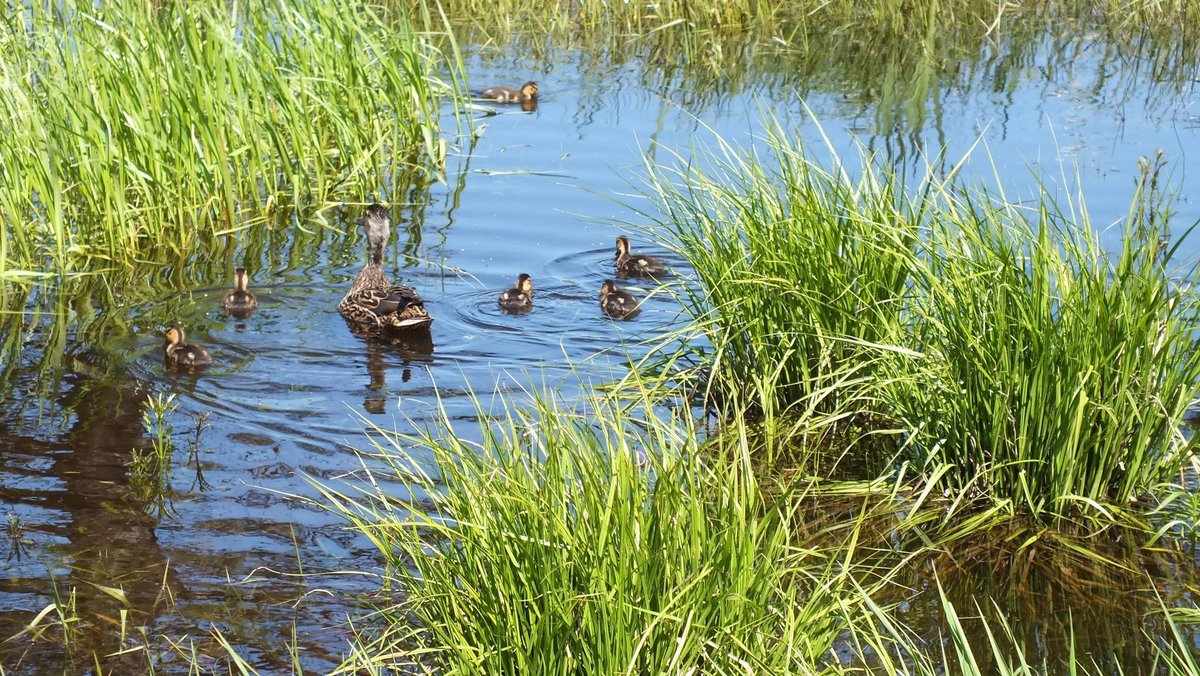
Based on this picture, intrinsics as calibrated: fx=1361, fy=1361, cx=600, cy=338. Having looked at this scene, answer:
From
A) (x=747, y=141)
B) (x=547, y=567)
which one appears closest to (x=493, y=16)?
(x=747, y=141)

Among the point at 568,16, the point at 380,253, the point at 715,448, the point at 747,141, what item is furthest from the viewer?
the point at 568,16

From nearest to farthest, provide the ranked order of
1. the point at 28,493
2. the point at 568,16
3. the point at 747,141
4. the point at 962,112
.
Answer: the point at 28,493, the point at 747,141, the point at 962,112, the point at 568,16

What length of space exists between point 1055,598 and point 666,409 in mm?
2172

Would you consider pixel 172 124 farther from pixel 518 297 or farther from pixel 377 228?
pixel 518 297

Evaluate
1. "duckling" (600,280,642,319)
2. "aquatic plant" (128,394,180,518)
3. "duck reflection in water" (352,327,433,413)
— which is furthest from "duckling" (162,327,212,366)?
"duckling" (600,280,642,319)

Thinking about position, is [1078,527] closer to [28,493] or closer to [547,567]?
[547,567]

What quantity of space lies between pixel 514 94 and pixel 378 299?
233 inches

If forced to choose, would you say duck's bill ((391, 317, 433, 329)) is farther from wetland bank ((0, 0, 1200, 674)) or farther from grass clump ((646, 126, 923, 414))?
grass clump ((646, 126, 923, 414))

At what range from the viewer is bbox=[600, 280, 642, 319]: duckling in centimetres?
814

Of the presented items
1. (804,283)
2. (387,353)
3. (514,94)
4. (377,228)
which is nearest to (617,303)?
(387,353)

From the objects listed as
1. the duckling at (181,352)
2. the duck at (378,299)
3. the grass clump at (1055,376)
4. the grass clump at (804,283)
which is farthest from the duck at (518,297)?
the grass clump at (1055,376)

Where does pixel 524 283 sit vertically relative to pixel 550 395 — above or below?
above

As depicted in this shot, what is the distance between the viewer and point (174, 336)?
24.1ft

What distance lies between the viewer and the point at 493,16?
1762cm
